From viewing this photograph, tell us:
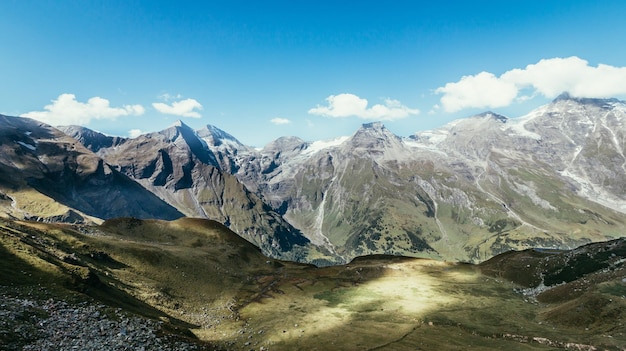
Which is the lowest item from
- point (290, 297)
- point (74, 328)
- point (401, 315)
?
point (290, 297)

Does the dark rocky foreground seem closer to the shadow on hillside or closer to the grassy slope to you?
the grassy slope

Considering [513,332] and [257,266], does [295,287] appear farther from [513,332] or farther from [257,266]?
[513,332]

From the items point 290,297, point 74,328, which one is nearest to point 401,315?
point 290,297

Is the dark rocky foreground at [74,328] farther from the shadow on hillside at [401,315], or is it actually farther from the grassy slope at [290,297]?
the shadow on hillside at [401,315]

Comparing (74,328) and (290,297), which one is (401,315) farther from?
(74,328)

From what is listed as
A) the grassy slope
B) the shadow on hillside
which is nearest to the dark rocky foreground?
the grassy slope
